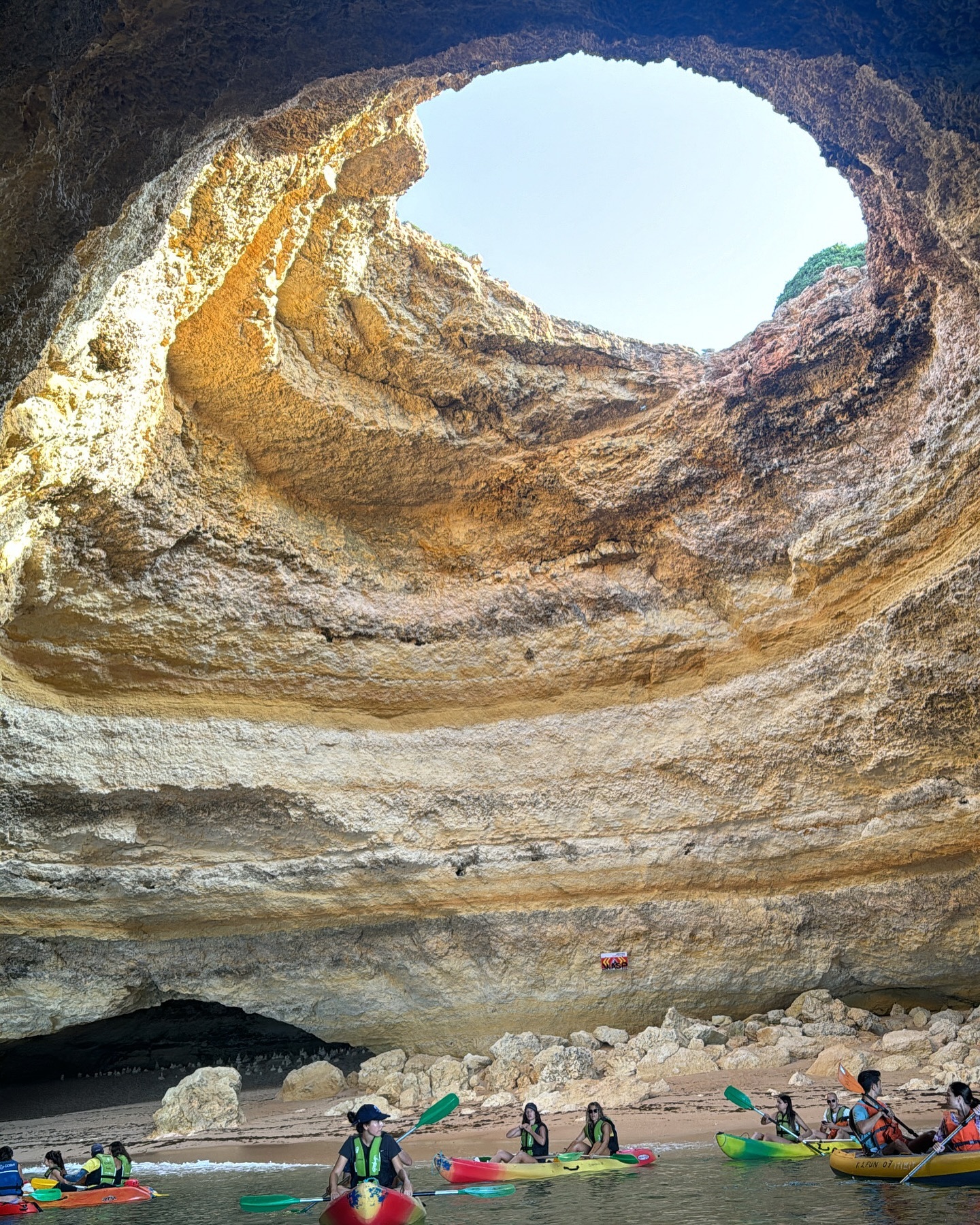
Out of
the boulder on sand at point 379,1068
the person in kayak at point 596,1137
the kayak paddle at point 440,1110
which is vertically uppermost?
the kayak paddle at point 440,1110

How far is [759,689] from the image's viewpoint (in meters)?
10.8

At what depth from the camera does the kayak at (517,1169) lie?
733 centimetres

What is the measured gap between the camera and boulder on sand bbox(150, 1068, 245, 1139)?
10.2 metres

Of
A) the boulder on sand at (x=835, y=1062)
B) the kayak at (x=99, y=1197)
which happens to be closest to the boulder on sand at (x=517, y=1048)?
the boulder on sand at (x=835, y=1062)

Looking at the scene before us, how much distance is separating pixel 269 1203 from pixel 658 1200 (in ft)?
9.54

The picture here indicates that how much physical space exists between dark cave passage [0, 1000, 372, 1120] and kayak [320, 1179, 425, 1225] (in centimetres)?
A: 677

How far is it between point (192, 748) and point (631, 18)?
848 centimetres

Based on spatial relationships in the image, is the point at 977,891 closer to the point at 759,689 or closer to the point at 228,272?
the point at 759,689

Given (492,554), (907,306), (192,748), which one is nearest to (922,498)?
(907,306)

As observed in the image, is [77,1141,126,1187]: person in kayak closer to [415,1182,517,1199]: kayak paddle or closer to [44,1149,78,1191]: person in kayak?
[44,1149,78,1191]: person in kayak

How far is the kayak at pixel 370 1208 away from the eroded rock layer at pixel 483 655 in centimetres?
497

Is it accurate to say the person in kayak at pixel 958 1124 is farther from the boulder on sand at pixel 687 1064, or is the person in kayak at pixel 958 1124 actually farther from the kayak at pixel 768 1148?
the boulder on sand at pixel 687 1064

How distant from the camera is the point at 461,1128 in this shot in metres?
9.16

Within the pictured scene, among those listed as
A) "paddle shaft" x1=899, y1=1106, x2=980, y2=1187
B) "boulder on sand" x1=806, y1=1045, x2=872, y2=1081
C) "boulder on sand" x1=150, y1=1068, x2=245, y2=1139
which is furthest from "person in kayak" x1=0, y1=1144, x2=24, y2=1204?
"boulder on sand" x1=806, y1=1045, x2=872, y2=1081
